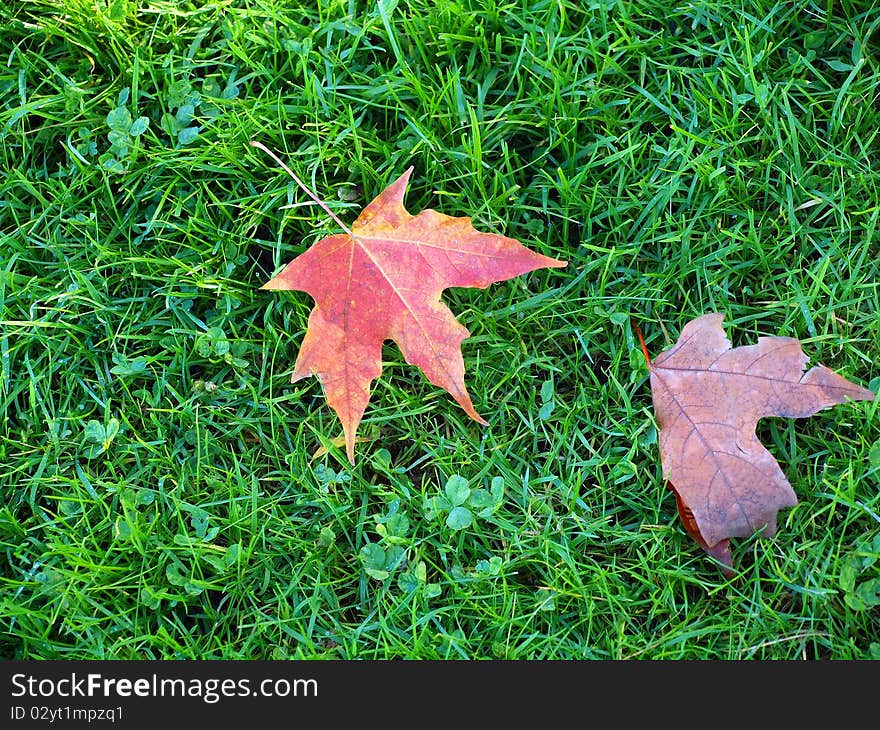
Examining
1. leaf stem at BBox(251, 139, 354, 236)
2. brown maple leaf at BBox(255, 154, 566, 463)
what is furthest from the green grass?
brown maple leaf at BBox(255, 154, 566, 463)

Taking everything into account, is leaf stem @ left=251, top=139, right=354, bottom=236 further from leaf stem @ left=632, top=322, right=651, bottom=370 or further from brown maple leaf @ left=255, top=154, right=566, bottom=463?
leaf stem @ left=632, top=322, right=651, bottom=370

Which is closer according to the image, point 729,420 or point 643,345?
point 729,420

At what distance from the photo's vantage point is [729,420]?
198cm

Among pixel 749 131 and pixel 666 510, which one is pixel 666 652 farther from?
pixel 749 131

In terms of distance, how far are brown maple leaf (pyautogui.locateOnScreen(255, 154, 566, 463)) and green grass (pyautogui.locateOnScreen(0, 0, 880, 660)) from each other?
0.18 meters

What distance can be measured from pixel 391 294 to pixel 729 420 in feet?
2.95

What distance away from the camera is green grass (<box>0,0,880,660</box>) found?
6.57 feet

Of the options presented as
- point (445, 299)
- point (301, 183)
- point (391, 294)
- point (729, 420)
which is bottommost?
point (729, 420)

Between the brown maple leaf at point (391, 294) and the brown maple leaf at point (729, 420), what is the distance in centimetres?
48

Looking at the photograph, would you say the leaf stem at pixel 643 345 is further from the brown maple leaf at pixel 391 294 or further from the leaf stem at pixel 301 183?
the leaf stem at pixel 301 183

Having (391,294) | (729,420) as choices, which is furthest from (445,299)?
(729,420)

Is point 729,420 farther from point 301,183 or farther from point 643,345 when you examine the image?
point 301,183

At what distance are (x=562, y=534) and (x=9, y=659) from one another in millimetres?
1443

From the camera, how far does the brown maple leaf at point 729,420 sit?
194cm
